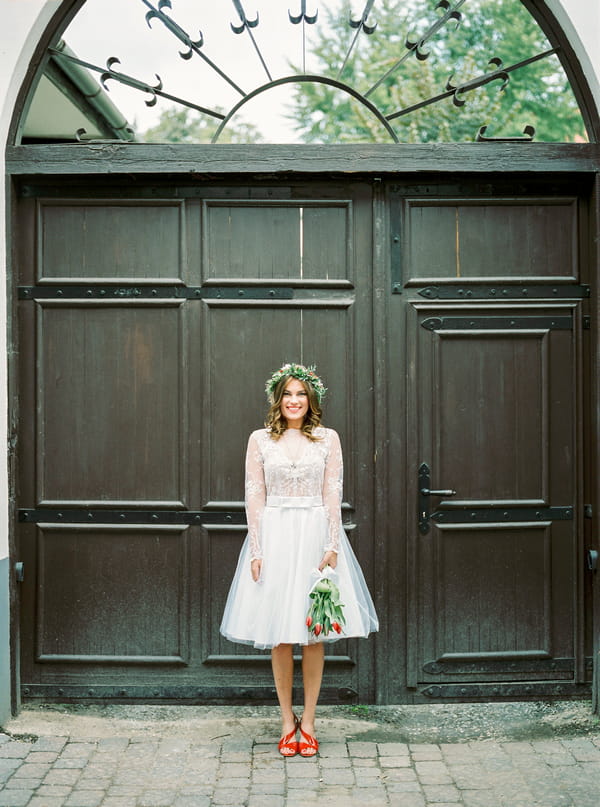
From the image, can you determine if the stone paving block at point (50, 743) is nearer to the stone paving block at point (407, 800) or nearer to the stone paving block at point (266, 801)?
the stone paving block at point (266, 801)

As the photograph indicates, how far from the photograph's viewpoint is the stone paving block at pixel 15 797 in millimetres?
3846

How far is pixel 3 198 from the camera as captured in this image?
4.82 metres

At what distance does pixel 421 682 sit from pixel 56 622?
2172mm

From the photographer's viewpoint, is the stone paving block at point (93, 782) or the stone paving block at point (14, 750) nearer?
the stone paving block at point (93, 782)

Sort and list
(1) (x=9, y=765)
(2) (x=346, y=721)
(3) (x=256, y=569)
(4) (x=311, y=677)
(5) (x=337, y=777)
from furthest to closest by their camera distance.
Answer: (2) (x=346, y=721) < (4) (x=311, y=677) < (3) (x=256, y=569) < (1) (x=9, y=765) < (5) (x=337, y=777)

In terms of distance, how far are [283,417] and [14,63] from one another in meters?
2.41

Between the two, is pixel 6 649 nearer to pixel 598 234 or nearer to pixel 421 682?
pixel 421 682

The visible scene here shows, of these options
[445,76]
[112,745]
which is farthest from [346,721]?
[445,76]

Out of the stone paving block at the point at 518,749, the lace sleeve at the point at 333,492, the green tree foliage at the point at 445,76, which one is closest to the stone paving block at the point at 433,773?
the stone paving block at the point at 518,749

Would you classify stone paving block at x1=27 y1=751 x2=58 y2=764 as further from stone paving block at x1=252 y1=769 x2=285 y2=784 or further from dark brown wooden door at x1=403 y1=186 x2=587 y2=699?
dark brown wooden door at x1=403 y1=186 x2=587 y2=699

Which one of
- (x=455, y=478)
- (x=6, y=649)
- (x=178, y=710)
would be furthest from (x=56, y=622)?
(x=455, y=478)

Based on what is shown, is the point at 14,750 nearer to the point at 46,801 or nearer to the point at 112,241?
the point at 46,801

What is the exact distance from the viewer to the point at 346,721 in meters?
4.85

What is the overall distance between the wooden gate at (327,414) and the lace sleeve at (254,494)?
1.98 feet
